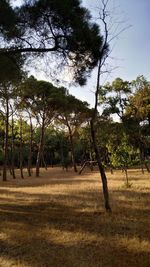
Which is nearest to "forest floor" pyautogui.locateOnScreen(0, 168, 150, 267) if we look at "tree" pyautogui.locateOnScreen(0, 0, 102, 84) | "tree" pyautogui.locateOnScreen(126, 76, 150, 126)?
"tree" pyautogui.locateOnScreen(0, 0, 102, 84)

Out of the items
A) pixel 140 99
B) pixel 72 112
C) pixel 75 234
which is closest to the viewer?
pixel 75 234

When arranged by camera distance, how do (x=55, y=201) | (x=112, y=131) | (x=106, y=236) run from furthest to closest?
(x=112, y=131), (x=55, y=201), (x=106, y=236)

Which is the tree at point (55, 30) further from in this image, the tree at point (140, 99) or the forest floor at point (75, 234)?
the tree at point (140, 99)

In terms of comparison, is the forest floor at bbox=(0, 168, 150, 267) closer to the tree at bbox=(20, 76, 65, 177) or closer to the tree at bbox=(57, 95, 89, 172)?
the tree at bbox=(20, 76, 65, 177)

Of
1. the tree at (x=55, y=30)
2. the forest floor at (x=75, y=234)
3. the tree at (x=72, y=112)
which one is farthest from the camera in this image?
the tree at (x=72, y=112)

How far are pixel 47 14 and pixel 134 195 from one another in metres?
9.51

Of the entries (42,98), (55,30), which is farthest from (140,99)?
(55,30)

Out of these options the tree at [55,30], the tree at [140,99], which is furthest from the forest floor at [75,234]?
the tree at [140,99]

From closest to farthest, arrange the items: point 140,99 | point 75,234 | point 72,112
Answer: point 75,234 < point 140,99 < point 72,112

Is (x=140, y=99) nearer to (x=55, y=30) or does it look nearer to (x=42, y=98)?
(x=42, y=98)

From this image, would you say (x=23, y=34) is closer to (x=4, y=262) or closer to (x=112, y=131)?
(x=4, y=262)

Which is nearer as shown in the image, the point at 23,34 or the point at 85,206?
the point at 23,34

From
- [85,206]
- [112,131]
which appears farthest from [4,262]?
[112,131]

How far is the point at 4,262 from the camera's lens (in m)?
7.12
